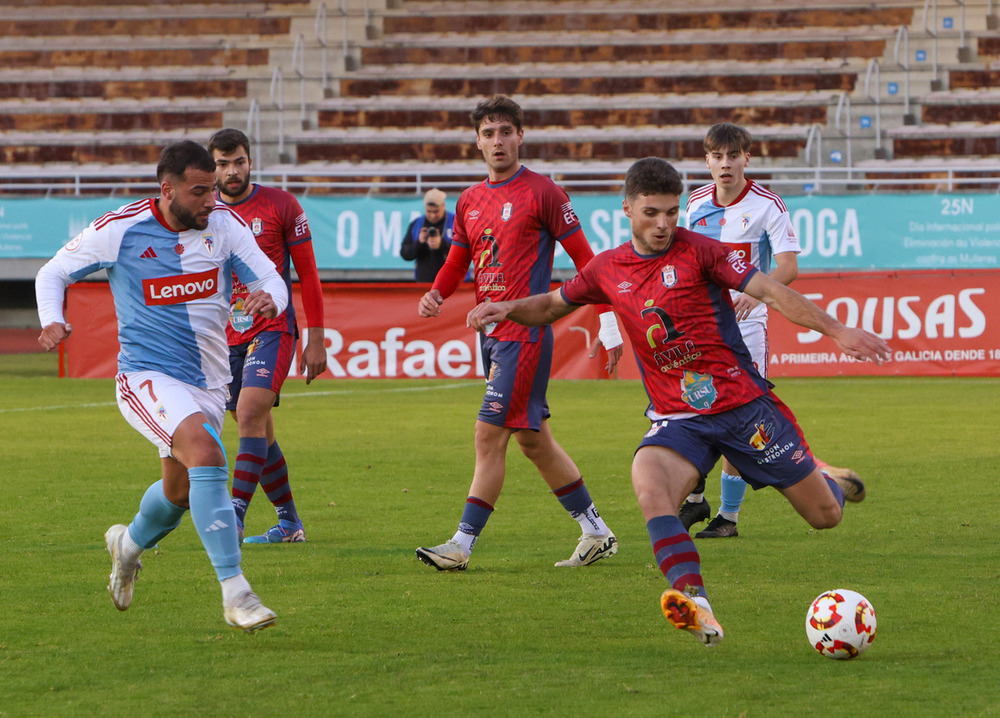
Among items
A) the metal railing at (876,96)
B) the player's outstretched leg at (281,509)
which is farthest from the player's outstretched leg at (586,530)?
the metal railing at (876,96)

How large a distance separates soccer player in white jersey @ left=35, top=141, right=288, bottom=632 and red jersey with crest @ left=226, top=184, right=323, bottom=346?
1.67 meters

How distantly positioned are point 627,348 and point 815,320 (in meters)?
12.5

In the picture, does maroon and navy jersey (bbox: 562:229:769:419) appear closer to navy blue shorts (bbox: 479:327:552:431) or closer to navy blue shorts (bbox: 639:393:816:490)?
navy blue shorts (bbox: 639:393:816:490)

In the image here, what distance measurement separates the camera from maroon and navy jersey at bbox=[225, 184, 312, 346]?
722 centimetres

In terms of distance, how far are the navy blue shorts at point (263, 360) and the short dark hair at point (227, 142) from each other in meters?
0.98

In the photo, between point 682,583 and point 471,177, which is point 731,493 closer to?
point 682,583

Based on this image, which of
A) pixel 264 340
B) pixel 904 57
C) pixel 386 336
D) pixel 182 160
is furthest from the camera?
pixel 904 57

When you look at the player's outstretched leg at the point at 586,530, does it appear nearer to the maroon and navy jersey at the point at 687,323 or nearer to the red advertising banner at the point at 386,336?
the maroon and navy jersey at the point at 687,323

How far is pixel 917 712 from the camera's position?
3967mm

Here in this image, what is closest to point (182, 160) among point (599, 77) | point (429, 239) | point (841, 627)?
point (841, 627)

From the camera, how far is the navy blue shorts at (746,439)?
16.8 ft

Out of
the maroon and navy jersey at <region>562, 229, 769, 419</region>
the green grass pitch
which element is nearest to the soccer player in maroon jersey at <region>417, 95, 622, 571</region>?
the green grass pitch

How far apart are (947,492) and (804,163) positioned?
51.1 feet

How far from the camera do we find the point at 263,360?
7.12 m
